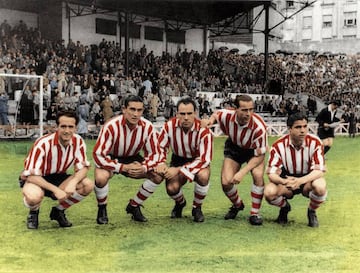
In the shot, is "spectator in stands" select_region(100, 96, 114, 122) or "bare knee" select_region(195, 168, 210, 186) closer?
"bare knee" select_region(195, 168, 210, 186)

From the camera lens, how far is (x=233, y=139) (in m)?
4.92

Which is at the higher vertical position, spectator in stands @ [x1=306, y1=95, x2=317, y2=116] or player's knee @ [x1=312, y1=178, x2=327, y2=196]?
spectator in stands @ [x1=306, y1=95, x2=317, y2=116]

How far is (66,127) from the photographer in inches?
167

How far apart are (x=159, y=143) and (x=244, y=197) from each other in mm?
1749

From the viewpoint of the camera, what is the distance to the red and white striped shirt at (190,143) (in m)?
4.70

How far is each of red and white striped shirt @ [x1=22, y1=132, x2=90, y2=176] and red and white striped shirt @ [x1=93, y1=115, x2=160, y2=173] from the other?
0.17 metres

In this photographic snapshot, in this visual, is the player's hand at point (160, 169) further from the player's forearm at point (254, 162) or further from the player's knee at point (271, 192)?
the player's knee at point (271, 192)

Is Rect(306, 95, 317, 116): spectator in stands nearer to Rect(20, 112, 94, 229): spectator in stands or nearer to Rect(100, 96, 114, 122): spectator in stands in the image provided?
Rect(100, 96, 114, 122): spectator in stands

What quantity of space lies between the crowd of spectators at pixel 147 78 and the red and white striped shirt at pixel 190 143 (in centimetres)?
882

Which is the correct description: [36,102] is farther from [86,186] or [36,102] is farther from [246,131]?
[246,131]

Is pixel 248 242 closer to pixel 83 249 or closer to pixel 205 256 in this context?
pixel 205 256

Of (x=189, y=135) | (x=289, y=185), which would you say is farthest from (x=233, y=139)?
(x=289, y=185)

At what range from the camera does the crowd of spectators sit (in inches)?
549

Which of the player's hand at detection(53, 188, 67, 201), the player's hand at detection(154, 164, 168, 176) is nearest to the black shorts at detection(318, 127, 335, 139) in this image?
the player's hand at detection(154, 164, 168, 176)
